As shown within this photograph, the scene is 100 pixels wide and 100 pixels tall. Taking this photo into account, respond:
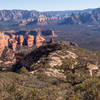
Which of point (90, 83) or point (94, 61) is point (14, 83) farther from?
A: point (94, 61)

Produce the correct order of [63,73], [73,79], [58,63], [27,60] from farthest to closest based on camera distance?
[27,60], [58,63], [63,73], [73,79]

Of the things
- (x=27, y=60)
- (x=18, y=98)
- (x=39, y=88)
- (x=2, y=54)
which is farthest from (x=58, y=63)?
(x=2, y=54)

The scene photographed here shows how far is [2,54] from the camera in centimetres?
13288

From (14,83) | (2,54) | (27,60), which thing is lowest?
(2,54)

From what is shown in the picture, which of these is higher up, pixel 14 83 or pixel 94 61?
pixel 14 83

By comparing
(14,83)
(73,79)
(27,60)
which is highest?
(14,83)

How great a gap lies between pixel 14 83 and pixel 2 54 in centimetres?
10100

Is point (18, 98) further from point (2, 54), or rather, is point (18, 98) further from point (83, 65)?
point (2, 54)

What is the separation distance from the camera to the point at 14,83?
34.5 meters

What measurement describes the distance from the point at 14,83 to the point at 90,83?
12.1 m

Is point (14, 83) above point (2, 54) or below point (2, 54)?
Result: above

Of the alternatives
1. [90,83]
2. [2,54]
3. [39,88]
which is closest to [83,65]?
[90,83]

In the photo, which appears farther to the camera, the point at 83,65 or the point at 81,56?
the point at 81,56

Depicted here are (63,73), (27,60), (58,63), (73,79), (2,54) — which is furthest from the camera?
(2,54)
